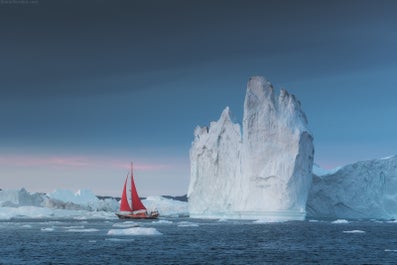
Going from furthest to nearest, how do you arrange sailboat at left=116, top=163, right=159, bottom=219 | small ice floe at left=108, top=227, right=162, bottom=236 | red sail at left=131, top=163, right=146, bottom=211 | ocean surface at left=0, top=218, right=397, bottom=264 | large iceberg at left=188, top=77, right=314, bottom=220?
red sail at left=131, top=163, right=146, bottom=211
sailboat at left=116, top=163, right=159, bottom=219
large iceberg at left=188, top=77, right=314, bottom=220
small ice floe at left=108, top=227, right=162, bottom=236
ocean surface at left=0, top=218, right=397, bottom=264

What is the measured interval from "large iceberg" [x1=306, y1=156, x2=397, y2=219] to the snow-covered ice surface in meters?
31.5

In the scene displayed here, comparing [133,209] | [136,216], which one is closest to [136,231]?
[136,216]

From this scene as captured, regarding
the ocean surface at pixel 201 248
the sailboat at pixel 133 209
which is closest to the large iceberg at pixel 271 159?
the ocean surface at pixel 201 248

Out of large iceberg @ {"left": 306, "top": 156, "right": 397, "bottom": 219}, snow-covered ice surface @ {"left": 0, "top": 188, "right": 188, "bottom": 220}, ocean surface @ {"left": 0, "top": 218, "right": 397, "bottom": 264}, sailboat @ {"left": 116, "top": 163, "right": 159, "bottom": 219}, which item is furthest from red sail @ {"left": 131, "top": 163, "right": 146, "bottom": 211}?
ocean surface @ {"left": 0, "top": 218, "right": 397, "bottom": 264}

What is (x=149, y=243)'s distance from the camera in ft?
135

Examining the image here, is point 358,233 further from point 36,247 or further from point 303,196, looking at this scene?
point 36,247

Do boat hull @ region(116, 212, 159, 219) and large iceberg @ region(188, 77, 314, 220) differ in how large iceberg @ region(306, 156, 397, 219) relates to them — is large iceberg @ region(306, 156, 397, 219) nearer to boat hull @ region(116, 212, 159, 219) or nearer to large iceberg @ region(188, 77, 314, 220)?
large iceberg @ region(188, 77, 314, 220)

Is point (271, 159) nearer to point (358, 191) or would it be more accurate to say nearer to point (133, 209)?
point (358, 191)

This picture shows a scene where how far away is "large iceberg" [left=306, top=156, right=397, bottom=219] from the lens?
79062mm

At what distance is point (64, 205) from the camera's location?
106 m

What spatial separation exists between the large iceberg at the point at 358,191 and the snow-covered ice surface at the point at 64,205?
3154 cm

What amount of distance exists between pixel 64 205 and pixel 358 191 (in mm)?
49513

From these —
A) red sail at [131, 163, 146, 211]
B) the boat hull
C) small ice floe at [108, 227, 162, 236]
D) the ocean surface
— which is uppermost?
red sail at [131, 163, 146, 211]

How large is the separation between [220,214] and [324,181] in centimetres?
1343
